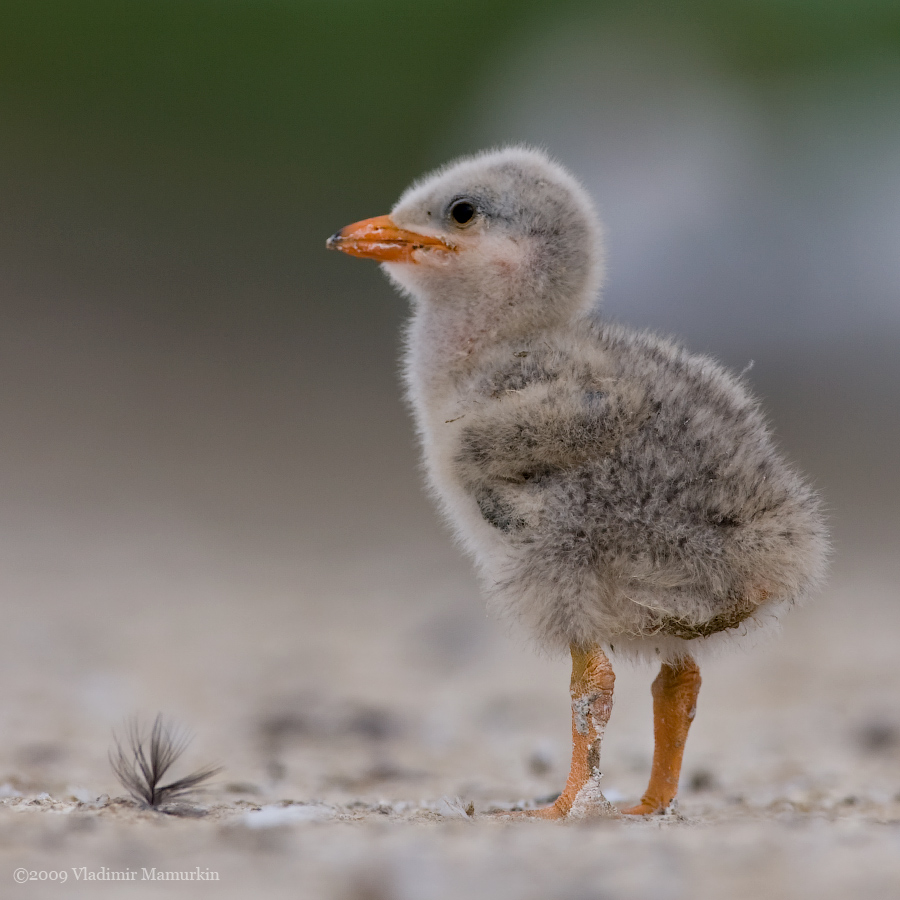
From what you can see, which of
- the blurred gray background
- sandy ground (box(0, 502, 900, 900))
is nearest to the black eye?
sandy ground (box(0, 502, 900, 900))

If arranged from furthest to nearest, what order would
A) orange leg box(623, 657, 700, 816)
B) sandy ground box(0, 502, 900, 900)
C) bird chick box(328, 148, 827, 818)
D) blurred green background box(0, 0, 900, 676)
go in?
blurred green background box(0, 0, 900, 676) → orange leg box(623, 657, 700, 816) → bird chick box(328, 148, 827, 818) → sandy ground box(0, 502, 900, 900)

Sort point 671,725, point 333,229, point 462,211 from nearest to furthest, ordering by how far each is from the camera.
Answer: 1. point 671,725
2. point 462,211
3. point 333,229

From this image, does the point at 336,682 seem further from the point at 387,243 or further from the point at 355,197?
the point at 355,197

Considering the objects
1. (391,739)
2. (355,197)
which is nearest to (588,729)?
(391,739)

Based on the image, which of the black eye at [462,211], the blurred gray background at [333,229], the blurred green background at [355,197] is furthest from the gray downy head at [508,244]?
the blurred green background at [355,197]

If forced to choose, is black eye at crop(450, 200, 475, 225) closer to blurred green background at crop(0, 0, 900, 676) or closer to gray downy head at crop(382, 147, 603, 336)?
gray downy head at crop(382, 147, 603, 336)

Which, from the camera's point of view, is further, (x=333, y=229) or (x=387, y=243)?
(x=333, y=229)
